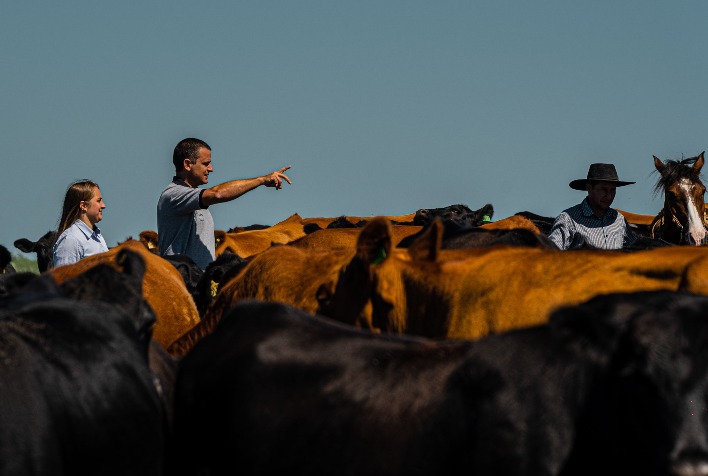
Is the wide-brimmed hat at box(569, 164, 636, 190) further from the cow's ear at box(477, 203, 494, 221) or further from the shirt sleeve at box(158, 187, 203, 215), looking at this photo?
the cow's ear at box(477, 203, 494, 221)

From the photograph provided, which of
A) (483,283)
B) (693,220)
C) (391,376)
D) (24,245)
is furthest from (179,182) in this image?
(24,245)

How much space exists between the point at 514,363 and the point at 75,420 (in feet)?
5.07

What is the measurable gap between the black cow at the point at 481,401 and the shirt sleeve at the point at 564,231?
221 inches

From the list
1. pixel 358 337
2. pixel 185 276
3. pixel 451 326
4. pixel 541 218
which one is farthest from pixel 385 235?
pixel 541 218

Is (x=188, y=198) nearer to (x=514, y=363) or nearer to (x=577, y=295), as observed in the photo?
(x=577, y=295)

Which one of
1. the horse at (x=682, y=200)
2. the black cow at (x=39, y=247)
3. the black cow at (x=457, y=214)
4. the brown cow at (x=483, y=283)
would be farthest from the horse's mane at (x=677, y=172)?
the black cow at (x=39, y=247)

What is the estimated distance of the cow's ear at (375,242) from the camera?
6.00m

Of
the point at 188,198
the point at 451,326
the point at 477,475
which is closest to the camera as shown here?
the point at 477,475

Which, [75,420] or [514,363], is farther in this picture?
[75,420]

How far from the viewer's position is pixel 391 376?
14.5 feet

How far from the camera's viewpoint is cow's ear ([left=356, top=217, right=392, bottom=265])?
5996 mm

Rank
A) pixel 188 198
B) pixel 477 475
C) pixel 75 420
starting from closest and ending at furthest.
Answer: pixel 477 475
pixel 75 420
pixel 188 198

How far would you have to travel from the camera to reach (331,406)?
4.46 meters

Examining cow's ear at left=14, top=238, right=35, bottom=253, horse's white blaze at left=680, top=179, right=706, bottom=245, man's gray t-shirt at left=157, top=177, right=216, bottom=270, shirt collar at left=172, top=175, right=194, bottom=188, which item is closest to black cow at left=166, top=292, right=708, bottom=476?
man's gray t-shirt at left=157, top=177, right=216, bottom=270
